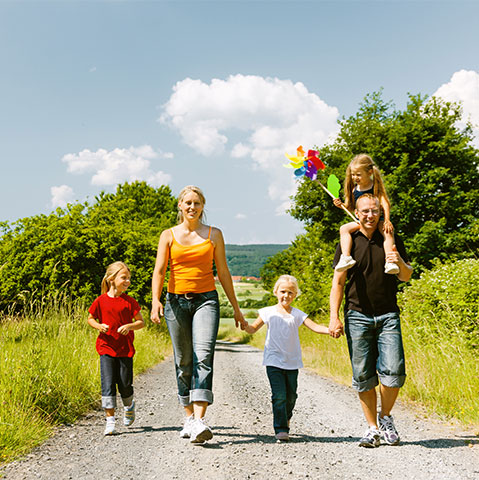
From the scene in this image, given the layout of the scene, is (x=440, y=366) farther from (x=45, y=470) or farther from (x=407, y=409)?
(x=45, y=470)

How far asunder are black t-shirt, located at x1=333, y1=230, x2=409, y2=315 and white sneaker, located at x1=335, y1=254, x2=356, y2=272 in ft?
0.49

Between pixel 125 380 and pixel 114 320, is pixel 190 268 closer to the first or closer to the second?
pixel 114 320

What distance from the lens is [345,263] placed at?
4.16 meters

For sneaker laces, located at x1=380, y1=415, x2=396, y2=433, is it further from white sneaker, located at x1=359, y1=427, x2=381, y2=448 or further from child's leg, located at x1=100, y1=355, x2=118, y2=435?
child's leg, located at x1=100, y1=355, x2=118, y2=435

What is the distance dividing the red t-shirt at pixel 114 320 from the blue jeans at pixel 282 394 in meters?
1.58

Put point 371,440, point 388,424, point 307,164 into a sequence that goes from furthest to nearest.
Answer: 1. point 307,164
2. point 388,424
3. point 371,440

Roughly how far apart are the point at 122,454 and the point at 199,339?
46.2 inches

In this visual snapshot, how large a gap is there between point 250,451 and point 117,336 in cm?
187

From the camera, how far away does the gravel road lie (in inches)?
136

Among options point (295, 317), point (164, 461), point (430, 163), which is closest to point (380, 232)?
point (295, 317)

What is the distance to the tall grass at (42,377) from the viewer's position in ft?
13.9

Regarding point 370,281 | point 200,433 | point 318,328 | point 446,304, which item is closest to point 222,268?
point 318,328

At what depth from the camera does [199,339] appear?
4383 millimetres

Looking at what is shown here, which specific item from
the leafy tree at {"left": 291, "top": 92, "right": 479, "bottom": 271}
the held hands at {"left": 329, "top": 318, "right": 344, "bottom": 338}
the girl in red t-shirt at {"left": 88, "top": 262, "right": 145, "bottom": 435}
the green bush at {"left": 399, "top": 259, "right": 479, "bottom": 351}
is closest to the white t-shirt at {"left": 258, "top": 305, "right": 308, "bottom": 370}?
the held hands at {"left": 329, "top": 318, "right": 344, "bottom": 338}
